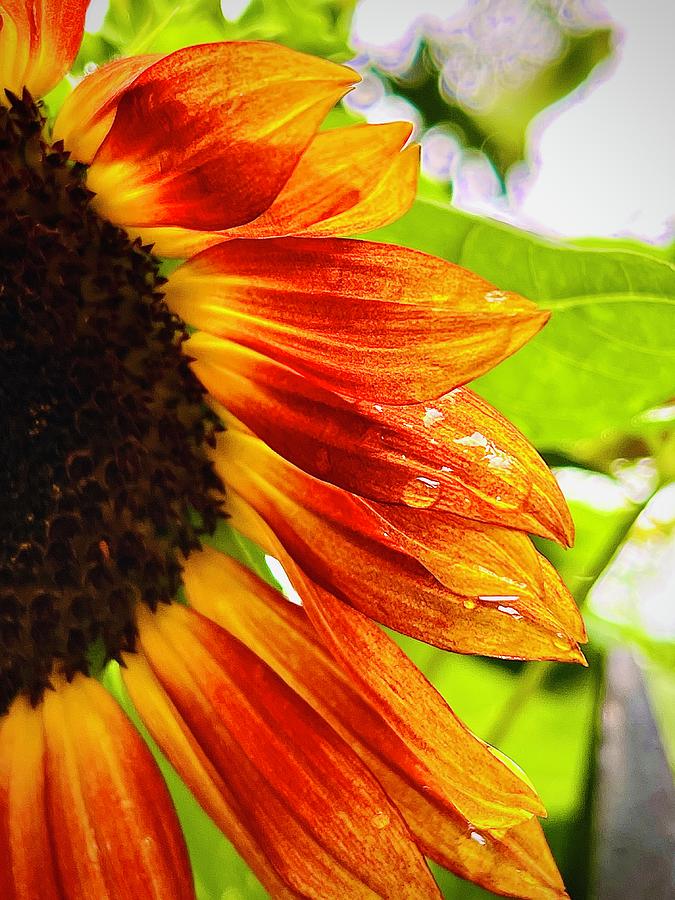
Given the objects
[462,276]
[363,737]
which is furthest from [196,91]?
[363,737]

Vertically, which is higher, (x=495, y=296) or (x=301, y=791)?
(x=495, y=296)

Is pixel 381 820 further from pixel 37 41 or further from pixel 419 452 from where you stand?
pixel 37 41

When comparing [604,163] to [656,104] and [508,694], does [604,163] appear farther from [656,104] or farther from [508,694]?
[508,694]

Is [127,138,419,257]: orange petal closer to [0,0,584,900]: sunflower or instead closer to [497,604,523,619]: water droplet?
[0,0,584,900]: sunflower

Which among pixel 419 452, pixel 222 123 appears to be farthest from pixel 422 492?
pixel 222 123

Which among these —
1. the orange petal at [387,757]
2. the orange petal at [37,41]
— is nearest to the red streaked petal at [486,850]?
the orange petal at [387,757]
